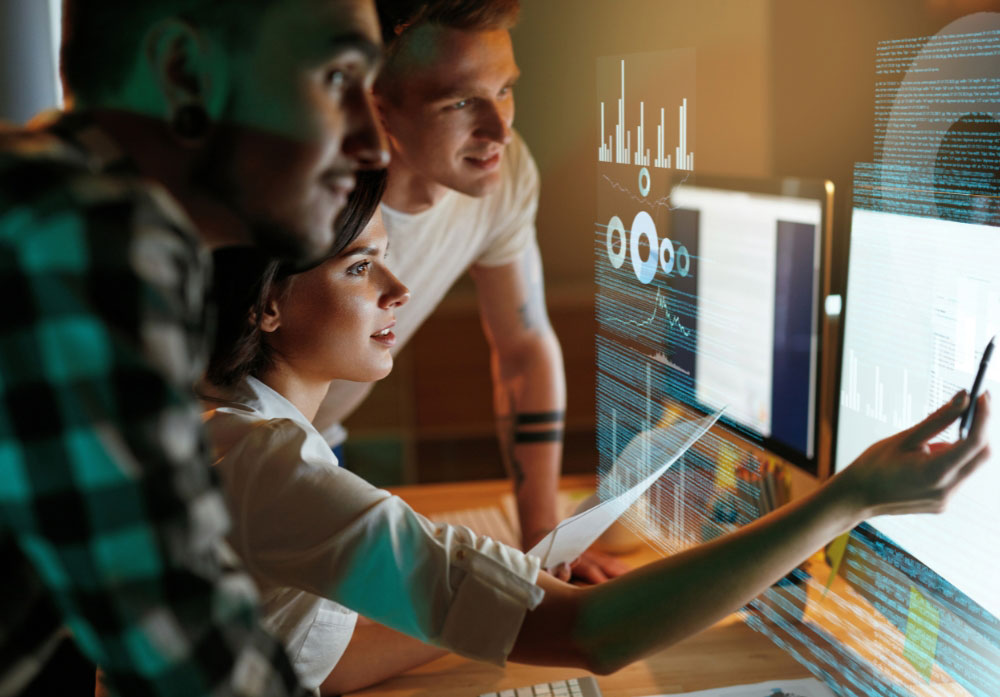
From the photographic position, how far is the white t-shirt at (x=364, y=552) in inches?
25.3

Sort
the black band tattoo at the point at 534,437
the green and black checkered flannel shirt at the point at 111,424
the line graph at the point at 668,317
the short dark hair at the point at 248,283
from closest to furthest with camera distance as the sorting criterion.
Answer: the green and black checkered flannel shirt at the point at 111,424 < the short dark hair at the point at 248,283 < the line graph at the point at 668,317 < the black band tattoo at the point at 534,437

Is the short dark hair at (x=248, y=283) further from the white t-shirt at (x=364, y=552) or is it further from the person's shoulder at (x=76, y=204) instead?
the person's shoulder at (x=76, y=204)

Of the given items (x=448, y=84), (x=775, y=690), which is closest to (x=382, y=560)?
(x=775, y=690)

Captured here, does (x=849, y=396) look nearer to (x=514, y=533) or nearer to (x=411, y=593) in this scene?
(x=411, y=593)

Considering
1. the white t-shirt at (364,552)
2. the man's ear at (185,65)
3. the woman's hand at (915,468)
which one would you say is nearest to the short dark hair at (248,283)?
the white t-shirt at (364,552)

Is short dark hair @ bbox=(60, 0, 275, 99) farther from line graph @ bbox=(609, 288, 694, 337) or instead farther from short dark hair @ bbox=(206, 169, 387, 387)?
line graph @ bbox=(609, 288, 694, 337)

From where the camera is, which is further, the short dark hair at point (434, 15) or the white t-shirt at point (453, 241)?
the white t-shirt at point (453, 241)

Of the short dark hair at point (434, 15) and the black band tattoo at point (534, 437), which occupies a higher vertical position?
the short dark hair at point (434, 15)

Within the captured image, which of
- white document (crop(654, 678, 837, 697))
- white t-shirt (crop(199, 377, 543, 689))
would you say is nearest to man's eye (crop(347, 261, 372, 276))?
white t-shirt (crop(199, 377, 543, 689))

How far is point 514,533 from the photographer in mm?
1393

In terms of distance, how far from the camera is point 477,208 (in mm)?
1311

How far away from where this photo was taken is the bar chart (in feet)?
2.94

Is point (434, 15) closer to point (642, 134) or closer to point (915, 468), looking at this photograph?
point (642, 134)

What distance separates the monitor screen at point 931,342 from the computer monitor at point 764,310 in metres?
0.16
